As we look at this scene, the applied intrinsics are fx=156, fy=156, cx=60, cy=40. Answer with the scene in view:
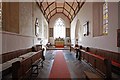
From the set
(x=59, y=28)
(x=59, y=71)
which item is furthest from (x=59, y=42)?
(x=59, y=71)

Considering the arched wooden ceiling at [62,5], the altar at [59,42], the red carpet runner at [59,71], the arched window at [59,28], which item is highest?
the arched wooden ceiling at [62,5]

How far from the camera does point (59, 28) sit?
76.4 ft

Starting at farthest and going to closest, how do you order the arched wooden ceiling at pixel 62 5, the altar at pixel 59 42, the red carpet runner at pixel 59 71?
the altar at pixel 59 42
the arched wooden ceiling at pixel 62 5
the red carpet runner at pixel 59 71

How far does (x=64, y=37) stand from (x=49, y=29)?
2.50 m

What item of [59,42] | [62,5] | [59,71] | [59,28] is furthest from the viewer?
[59,28]

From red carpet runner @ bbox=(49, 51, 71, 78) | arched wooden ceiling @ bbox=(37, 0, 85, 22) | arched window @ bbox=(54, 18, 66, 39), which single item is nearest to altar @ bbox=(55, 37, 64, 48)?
arched window @ bbox=(54, 18, 66, 39)

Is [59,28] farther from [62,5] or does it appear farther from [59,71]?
[59,71]

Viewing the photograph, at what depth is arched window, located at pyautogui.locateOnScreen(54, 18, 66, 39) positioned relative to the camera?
23.2 metres

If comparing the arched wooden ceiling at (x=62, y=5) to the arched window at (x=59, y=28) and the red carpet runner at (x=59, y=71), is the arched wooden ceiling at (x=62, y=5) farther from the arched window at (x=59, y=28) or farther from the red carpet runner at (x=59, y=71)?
the red carpet runner at (x=59, y=71)

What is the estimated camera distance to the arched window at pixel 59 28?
23.2 m

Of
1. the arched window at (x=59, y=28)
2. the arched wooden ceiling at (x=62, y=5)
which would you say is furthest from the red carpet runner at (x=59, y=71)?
the arched window at (x=59, y=28)

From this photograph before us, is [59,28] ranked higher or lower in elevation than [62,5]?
lower

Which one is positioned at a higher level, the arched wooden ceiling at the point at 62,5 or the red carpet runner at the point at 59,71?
the arched wooden ceiling at the point at 62,5

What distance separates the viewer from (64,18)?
23.0 meters
